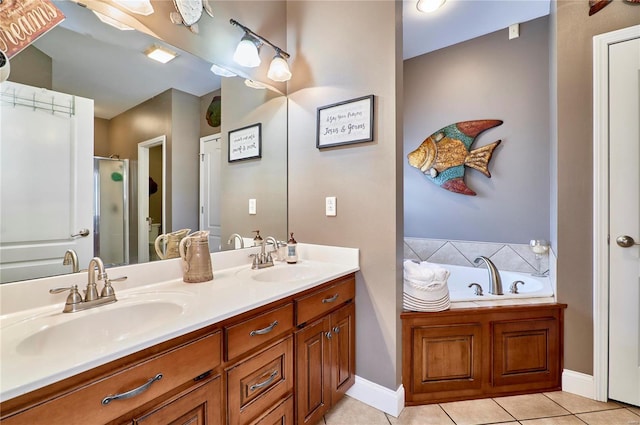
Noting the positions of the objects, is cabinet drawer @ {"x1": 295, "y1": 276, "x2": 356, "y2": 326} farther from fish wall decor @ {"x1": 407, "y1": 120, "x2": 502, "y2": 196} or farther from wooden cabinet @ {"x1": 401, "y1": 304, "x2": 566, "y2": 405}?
fish wall decor @ {"x1": 407, "y1": 120, "x2": 502, "y2": 196}

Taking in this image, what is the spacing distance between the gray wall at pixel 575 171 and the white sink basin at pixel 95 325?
2.18 meters

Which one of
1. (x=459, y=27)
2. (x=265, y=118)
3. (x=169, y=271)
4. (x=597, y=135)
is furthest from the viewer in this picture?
(x=459, y=27)

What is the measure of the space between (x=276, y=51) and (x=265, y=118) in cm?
43

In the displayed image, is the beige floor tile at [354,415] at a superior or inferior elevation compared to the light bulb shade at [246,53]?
inferior

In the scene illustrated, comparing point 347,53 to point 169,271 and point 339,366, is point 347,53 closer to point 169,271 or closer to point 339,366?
point 169,271

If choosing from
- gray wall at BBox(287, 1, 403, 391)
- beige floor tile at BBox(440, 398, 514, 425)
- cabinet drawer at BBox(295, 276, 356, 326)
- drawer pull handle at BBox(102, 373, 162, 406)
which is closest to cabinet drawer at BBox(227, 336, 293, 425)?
cabinet drawer at BBox(295, 276, 356, 326)

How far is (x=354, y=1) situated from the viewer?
5.59 ft

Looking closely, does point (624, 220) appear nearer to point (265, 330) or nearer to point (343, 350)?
point (343, 350)

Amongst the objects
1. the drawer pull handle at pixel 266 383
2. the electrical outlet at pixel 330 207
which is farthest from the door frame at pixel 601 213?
the drawer pull handle at pixel 266 383

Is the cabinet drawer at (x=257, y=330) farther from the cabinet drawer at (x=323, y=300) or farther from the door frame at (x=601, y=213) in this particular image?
the door frame at (x=601, y=213)

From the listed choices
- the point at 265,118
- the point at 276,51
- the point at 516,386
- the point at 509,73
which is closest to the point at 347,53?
the point at 276,51

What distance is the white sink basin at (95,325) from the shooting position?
0.80 meters

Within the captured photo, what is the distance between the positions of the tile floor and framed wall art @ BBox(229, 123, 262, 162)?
1641 millimetres

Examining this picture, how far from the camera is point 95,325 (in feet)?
3.11
